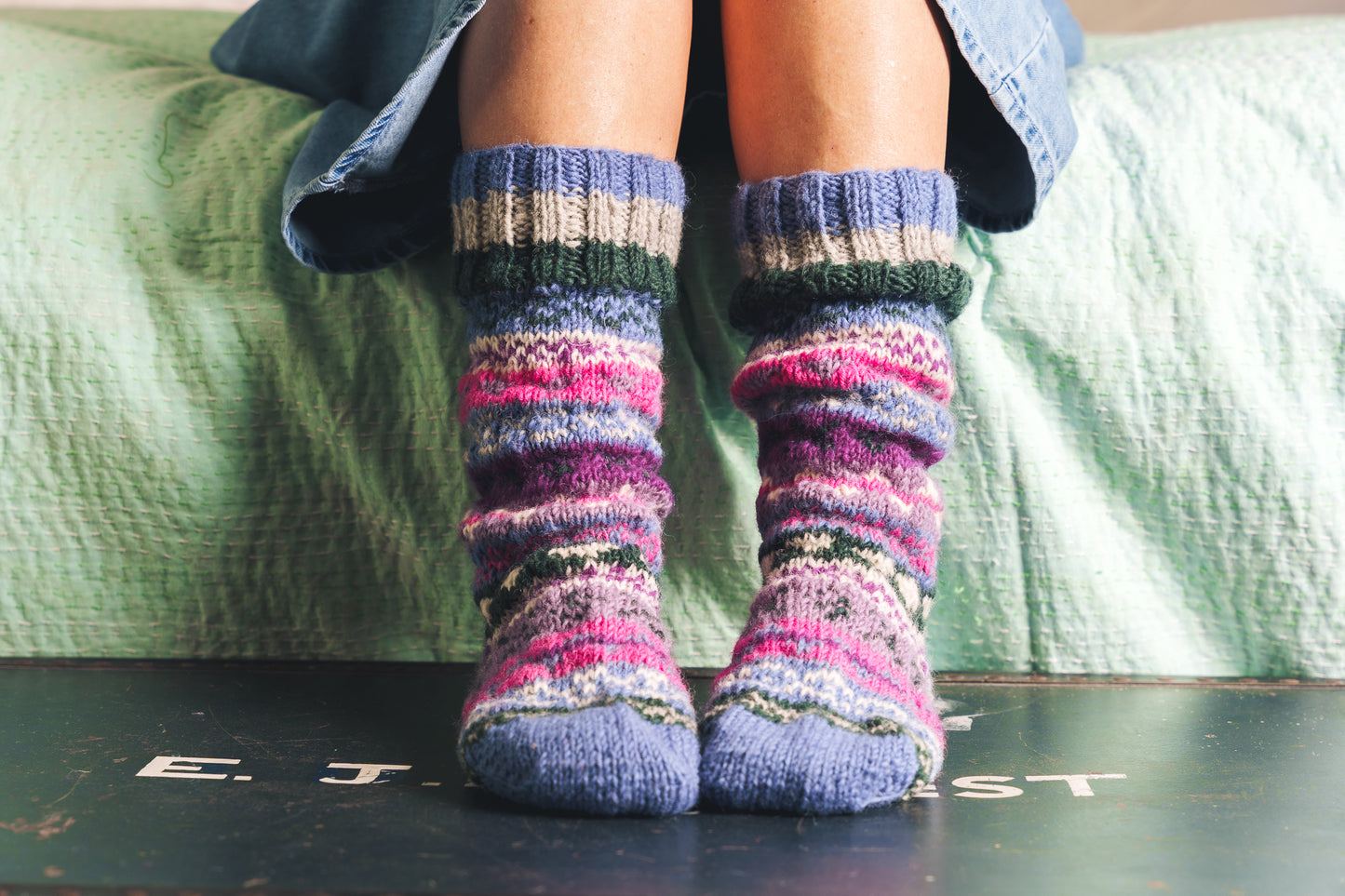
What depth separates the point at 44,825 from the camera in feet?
1.31

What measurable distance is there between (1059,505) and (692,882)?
0.40m

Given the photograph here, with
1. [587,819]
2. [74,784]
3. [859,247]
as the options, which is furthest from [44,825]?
[859,247]

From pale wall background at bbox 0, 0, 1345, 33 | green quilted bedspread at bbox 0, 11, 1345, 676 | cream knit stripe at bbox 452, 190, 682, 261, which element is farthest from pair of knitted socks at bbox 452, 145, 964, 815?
pale wall background at bbox 0, 0, 1345, 33

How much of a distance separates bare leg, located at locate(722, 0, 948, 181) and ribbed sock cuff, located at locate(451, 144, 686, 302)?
0.24 feet

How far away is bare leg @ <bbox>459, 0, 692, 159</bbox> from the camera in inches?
20.0

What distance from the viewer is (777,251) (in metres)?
0.53

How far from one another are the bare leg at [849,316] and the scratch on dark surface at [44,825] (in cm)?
26

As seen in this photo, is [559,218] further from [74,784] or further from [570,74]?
[74,784]

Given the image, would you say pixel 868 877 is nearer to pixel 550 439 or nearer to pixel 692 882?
pixel 692 882

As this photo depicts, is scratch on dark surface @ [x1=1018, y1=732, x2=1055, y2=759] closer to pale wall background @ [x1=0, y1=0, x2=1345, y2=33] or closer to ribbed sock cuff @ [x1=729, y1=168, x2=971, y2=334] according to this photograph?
ribbed sock cuff @ [x1=729, y1=168, x2=971, y2=334]

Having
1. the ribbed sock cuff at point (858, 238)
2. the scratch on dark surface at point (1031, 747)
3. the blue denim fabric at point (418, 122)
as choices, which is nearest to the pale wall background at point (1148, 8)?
the blue denim fabric at point (418, 122)

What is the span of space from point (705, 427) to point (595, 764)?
30 centimetres

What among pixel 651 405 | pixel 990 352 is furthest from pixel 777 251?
pixel 990 352

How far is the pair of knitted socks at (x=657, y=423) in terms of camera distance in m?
0.46
